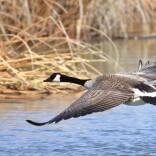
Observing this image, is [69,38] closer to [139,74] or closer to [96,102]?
[139,74]

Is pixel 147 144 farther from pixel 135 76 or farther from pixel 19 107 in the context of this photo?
pixel 19 107

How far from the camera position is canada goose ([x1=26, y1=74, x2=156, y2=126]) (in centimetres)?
695

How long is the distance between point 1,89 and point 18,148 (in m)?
3.04

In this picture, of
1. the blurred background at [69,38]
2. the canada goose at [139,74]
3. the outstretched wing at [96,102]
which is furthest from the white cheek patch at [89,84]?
the blurred background at [69,38]

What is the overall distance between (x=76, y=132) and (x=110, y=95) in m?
1.27

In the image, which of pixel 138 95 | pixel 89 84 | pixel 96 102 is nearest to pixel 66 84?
pixel 89 84

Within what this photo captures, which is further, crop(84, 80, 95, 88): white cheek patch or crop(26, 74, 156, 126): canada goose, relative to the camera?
crop(84, 80, 95, 88): white cheek patch

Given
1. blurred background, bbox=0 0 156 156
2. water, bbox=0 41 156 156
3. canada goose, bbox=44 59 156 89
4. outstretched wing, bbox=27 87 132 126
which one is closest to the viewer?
outstretched wing, bbox=27 87 132 126

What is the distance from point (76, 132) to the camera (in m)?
8.36

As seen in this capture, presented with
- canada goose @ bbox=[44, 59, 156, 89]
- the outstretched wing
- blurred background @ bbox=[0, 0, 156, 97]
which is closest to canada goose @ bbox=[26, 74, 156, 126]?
the outstretched wing

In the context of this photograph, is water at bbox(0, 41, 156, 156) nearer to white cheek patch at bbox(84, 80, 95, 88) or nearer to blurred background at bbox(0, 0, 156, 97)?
white cheek patch at bbox(84, 80, 95, 88)

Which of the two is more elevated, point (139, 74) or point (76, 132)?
point (139, 74)

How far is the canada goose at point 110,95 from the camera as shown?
6.95 m

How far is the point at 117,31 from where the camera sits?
18438 millimetres
